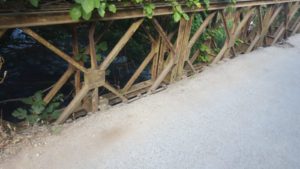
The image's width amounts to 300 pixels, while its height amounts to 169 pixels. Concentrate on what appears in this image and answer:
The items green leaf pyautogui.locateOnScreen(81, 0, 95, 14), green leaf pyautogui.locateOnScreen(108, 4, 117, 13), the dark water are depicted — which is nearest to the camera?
green leaf pyautogui.locateOnScreen(81, 0, 95, 14)

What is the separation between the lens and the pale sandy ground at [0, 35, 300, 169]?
11.3 ft

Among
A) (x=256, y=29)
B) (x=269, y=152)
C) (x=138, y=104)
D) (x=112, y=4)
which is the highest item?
(x=112, y=4)

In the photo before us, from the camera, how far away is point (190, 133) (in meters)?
4.14

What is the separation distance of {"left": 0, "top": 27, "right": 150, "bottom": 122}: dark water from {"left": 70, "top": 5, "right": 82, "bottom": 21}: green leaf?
10.0ft

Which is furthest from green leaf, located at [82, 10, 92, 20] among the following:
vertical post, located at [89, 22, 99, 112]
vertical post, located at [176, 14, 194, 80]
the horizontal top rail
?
vertical post, located at [176, 14, 194, 80]

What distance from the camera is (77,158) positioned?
11.1ft

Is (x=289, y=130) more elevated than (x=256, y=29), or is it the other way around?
(x=256, y=29)

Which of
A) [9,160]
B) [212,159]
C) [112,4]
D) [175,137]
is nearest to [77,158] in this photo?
A: [9,160]

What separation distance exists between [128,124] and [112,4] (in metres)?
1.76

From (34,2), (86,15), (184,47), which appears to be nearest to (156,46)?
(184,47)

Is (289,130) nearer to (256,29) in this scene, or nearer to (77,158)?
(77,158)

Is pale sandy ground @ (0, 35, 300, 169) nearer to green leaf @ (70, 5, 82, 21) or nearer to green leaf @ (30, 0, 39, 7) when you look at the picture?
green leaf @ (70, 5, 82, 21)

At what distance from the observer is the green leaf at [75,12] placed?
3.09m

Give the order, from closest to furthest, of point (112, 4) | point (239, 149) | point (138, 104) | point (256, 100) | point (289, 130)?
point (112, 4), point (239, 149), point (289, 130), point (138, 104), point (256, 100)
